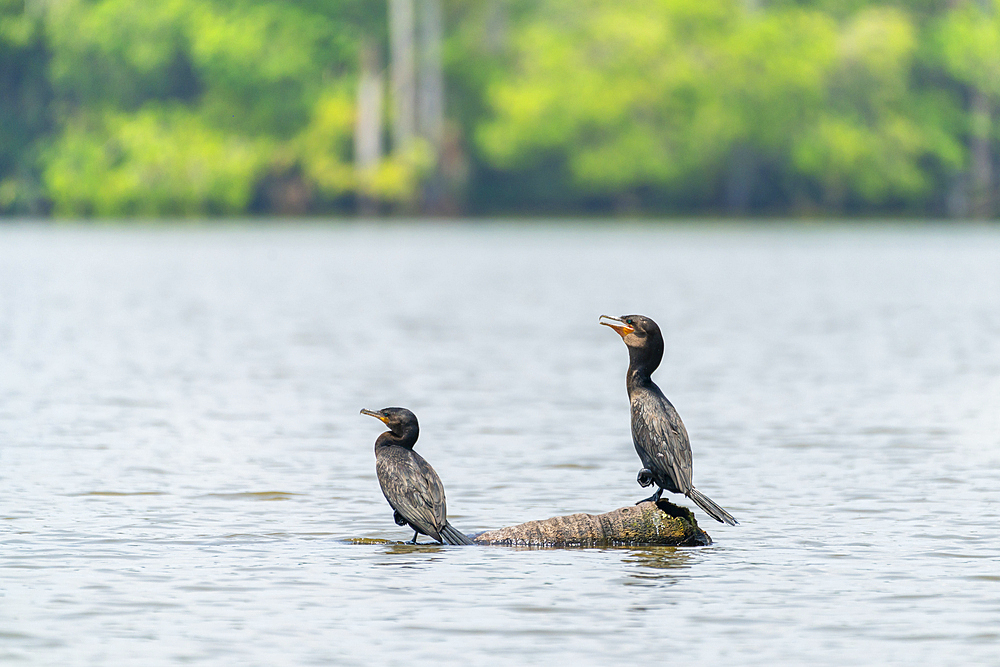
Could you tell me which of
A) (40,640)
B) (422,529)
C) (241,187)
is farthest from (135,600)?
(241,187)

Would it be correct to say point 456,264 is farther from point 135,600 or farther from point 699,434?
point 135,600

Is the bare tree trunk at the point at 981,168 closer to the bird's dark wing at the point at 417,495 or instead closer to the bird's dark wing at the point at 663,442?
the bird's dark wing at the point at 663,442

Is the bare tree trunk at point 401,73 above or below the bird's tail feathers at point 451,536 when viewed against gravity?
above

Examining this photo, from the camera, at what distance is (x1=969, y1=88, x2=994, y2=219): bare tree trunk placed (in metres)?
77.3

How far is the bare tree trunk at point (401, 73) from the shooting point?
76.1 meters

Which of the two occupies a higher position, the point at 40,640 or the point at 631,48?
the point at 631,48

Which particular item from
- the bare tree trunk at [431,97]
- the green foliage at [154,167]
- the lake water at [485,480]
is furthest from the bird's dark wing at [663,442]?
the bare tree trunk at [431,97]

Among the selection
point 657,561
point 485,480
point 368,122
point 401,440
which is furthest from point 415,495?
point 368,122

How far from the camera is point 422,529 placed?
1014cm

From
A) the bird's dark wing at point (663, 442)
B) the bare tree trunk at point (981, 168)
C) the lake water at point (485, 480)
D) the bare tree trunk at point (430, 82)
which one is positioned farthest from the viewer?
the bare tree trunk at point (981, 168)

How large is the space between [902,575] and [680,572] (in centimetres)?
110

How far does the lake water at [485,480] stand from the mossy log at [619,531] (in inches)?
4.8

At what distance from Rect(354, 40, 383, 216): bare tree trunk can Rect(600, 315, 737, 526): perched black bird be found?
64.7m

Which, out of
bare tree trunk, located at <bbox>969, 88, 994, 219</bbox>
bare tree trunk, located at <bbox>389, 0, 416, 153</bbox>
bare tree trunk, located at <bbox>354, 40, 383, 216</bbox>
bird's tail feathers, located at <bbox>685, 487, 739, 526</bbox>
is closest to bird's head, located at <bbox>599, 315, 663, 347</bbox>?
bird's tail feathers, located at <bbox>685, 487, 739, 526</bbox>
